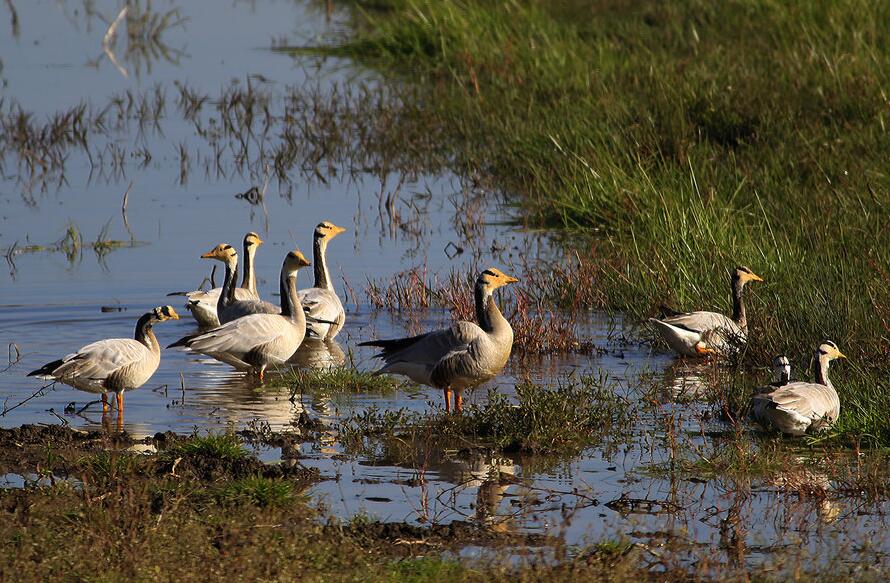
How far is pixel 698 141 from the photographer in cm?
1825

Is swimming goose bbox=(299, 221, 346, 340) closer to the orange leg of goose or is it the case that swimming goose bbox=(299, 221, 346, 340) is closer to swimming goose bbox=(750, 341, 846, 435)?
the orange leg of goose

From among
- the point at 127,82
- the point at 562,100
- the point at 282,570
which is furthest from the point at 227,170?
the point at 282,570

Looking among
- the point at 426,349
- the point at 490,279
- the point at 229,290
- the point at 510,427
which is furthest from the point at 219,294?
the point at 510,427

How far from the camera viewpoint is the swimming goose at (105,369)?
10.2m

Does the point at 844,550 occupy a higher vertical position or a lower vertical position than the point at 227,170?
lower

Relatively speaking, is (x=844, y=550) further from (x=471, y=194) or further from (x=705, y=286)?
(x=471, y=194)

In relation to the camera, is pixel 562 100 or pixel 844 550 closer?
pixel 844 550

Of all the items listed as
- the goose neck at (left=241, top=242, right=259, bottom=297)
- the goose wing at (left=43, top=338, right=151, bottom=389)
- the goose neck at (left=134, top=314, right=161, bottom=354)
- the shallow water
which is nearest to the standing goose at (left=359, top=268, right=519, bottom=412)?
the shallow water

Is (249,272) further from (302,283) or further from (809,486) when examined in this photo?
(809,486)

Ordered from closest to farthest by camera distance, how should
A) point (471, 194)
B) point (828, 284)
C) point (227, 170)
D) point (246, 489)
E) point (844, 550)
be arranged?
point (844, 550), point (246, 489), point (828, 284), point (471, 194), point (227, 170)

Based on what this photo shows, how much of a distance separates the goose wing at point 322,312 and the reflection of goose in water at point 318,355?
4.4 inches

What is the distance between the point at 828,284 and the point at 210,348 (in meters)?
4.96

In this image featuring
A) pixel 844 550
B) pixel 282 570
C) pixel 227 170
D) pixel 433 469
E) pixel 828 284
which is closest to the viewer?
pixel 282 570

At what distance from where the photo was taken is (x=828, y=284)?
38.3ft
